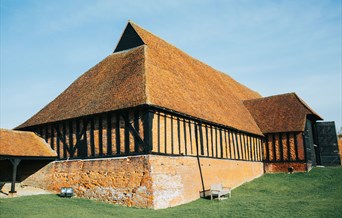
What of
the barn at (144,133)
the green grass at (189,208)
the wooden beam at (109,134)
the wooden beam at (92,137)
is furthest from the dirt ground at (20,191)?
the wooden beam at (109,134)

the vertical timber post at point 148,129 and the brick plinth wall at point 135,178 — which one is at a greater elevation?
the vertical timber post at point 148,129

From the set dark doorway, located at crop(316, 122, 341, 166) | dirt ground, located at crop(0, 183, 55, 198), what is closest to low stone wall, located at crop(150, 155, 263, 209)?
dirt ground, located at crop(0, 183, 55, 198)

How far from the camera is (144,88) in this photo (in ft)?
50.2

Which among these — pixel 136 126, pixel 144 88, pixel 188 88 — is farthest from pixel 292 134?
pixel 136 126

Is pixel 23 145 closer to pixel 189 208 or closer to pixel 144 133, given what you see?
pixel 144 133

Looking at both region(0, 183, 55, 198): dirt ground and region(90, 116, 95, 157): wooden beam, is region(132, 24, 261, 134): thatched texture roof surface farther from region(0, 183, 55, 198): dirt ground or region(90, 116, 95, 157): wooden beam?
region(0, 183, 55, 198): dirt ground

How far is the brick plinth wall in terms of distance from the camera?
13930mm

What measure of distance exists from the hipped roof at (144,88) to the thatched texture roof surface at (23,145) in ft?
3.65

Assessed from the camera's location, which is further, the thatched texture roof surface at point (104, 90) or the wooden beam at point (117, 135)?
the thatched texture roof surface at point (104, 90)

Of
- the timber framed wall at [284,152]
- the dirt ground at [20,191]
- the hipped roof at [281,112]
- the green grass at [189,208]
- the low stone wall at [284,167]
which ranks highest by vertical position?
the hipped roof at [281,112]

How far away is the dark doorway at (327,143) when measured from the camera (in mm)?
27297

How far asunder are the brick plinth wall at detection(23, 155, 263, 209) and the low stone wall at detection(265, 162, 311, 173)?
794 cm

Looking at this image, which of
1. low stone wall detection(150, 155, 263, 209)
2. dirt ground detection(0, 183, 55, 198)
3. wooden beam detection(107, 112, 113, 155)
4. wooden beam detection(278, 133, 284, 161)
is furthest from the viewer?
wooden beam detection(278, 133, 284, 161)

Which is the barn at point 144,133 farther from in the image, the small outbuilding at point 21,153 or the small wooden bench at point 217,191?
the small wooden bench at point 217,191
